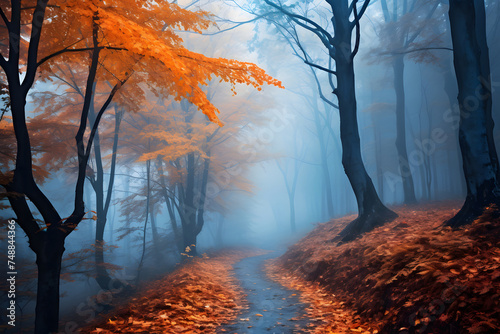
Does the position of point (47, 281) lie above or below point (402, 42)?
below

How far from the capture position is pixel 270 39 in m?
16.6

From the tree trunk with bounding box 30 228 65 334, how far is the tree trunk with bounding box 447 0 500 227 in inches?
290

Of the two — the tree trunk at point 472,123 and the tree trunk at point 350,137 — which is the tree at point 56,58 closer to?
the tree trunk at point 472,123

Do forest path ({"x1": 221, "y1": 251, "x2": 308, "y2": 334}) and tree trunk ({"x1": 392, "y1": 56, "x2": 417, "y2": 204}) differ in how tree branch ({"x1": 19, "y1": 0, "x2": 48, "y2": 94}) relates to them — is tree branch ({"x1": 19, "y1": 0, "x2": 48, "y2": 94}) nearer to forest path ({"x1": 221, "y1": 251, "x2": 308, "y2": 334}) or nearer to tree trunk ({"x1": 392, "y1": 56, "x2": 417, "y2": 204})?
forest path ({"x1": 221, "y1": 251, "x2": 308, "y2": 334})

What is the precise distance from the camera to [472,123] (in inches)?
211

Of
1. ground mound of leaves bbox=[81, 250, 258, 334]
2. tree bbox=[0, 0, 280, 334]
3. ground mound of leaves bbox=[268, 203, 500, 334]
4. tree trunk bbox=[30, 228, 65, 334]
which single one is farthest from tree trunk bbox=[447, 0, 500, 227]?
tree trunk bbox=[30, 228, 65, 334]

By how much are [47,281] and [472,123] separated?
8.27 m

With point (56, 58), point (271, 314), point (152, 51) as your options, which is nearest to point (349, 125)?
point (271, 314)

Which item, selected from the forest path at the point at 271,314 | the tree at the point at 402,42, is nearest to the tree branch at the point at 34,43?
the forest path at the point at 271,314

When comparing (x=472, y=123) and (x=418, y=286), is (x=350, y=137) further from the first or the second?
(x=418, y=286)

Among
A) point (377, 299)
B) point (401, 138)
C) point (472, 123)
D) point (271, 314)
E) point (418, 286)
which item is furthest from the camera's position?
point (401, 138)

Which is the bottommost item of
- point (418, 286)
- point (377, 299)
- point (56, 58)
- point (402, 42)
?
point (377, 299)

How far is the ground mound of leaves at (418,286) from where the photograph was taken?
295 cm

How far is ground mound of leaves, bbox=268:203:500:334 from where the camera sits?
9.67 feet
